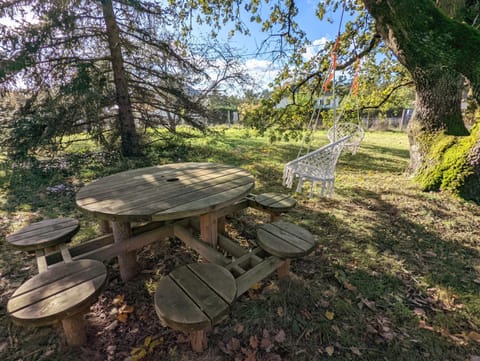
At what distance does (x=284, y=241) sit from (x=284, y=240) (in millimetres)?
12

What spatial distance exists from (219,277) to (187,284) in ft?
0.59

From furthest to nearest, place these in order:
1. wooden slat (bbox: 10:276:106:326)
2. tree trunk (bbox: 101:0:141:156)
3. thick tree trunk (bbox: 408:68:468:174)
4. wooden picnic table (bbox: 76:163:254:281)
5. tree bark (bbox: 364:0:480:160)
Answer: tree trunk (bbox: 101:0:141:156) < thick tree trunk (bbox: 408:68:468:174) < tree bark (bbox: 364:0:480:160) < wooden picnic table (bbox: 76:163:254:281) < wooden slat (bbox: 10:276:106:326)

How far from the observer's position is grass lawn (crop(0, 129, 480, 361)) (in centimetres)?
138

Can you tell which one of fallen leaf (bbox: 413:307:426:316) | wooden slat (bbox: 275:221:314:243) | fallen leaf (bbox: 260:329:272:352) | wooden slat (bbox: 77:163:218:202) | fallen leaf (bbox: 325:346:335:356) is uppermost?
wooden slat (bbox: 77:163:218:202)

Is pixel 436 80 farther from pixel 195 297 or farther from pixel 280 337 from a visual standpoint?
pixel 195 297

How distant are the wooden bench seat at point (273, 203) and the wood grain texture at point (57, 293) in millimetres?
1440

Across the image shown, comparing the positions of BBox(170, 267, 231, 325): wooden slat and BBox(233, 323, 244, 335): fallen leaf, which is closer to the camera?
BBox(170, 267, 231, 325): wooden slat

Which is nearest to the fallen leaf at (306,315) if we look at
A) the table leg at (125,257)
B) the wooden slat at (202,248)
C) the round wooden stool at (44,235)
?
the wooden slat at (202,248)

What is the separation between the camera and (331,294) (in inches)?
70.0

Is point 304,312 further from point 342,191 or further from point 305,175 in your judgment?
point 342,191

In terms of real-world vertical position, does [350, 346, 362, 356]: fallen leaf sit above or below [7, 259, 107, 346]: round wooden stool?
below

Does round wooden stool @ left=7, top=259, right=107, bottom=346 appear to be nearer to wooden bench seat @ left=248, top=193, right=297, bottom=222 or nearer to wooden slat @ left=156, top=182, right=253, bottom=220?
wooden slat @ left=156, top=182, right=253, bottom=220

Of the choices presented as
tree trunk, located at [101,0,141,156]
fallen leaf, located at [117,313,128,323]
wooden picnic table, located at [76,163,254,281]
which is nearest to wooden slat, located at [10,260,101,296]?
wooden picnic table, located at [76,163,254,281]

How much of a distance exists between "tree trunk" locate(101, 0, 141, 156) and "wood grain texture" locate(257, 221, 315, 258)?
4618mm
